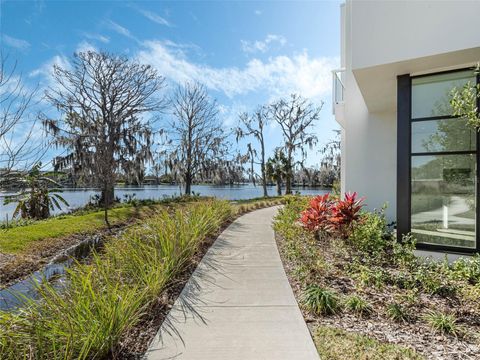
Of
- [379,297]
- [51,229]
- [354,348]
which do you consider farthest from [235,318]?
[51,229]

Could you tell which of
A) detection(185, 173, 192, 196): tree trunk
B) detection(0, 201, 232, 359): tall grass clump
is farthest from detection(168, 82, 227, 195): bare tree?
detection(0, 201, 232, 359): tall grass clump

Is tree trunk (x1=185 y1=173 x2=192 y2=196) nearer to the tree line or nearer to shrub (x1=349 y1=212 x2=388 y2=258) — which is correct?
the tree line

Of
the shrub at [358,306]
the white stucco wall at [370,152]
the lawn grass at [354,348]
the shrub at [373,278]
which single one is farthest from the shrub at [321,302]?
the white stucco wall at [370,152]

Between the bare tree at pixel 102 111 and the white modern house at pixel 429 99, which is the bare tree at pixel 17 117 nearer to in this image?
the white modern house at pixel 429 99

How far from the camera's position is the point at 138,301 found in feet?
9.68

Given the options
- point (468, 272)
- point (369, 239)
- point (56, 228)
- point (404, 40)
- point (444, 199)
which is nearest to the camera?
point (468, 272)

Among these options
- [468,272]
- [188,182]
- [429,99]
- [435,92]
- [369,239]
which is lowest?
[468,272]

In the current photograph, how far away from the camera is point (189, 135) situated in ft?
74.7

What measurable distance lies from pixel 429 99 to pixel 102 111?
1755 cm

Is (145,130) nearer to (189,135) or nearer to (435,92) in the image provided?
(189,135)

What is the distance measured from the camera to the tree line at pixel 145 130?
54.4ft

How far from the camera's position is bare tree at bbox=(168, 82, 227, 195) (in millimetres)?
22562

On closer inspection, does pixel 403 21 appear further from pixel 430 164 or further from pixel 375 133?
pixel 375 133

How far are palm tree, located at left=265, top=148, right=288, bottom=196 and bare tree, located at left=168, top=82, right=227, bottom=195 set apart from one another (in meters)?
5.42
